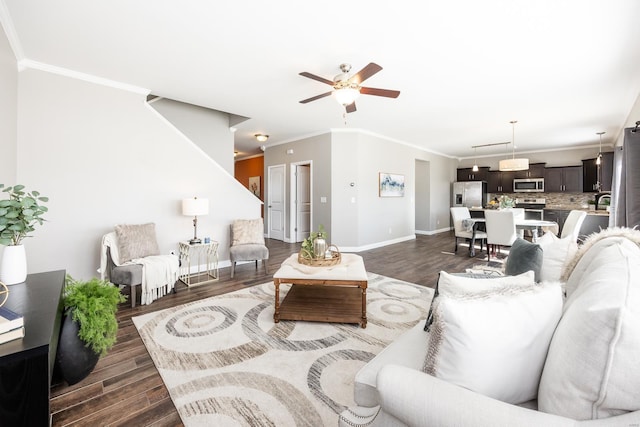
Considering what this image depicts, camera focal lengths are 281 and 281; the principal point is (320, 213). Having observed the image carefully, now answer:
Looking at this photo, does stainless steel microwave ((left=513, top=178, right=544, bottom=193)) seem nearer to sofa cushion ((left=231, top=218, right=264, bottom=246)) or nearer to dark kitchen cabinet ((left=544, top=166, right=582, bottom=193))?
dark kitchen cabinet ((left=544, top=166, right=582, bottom=193))

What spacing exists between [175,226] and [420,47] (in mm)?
3846

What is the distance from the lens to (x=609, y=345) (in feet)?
2.30

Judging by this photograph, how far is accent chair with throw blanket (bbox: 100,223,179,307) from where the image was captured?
305cm

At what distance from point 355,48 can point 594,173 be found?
318 inches

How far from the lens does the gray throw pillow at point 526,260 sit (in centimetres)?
187

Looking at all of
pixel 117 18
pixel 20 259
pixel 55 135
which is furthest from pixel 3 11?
pixel 20 259

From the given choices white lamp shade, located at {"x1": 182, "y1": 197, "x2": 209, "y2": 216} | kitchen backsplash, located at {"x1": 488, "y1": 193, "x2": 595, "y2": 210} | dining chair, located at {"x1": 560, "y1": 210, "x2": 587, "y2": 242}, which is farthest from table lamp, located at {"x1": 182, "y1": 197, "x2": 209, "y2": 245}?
→ kitchen backsplash, located at {"x1": 488, "y1": 193, "x2": 595, "y2": 210}

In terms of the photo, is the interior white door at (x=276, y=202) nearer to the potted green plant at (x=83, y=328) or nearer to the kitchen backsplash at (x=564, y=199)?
the potted green plant at (x=83, y=328)

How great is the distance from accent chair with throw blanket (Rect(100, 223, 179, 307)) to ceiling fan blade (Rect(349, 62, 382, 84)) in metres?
2.92

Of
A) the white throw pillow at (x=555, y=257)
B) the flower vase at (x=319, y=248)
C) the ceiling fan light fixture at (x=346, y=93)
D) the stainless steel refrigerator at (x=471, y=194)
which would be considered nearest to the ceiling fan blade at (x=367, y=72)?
the ceiling fan light fixture at (x=346, y=93)

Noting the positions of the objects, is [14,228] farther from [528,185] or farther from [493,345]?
[528,185]

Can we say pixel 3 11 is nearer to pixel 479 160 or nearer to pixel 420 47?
pixel 420 47

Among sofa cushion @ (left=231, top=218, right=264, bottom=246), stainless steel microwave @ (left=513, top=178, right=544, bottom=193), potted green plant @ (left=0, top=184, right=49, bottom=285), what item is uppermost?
stainless steel microwave @ (left=513, top=178, right=544, bottom=193)

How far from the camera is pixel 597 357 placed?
714 mm
